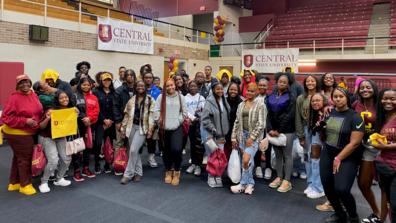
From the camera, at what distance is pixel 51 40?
30.1 feet

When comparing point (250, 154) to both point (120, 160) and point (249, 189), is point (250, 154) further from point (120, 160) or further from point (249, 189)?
point (120, 160)

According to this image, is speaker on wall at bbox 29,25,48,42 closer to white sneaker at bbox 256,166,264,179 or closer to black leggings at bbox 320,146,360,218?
white sneaker at bbox 256,166,264,179

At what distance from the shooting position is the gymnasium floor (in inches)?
131

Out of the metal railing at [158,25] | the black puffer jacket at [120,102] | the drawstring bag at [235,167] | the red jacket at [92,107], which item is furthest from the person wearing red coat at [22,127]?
the metal railing at [158,25]

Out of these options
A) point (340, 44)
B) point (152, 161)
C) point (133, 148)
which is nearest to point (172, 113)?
point (133, 148)

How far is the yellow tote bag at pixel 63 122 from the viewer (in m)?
4.02

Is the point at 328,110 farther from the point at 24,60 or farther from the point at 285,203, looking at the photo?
the point at 24,60

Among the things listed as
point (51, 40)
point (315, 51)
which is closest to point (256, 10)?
point (315, 51)

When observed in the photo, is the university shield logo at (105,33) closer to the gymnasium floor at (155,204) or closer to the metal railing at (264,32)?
the gymnasium floor at (155,204)

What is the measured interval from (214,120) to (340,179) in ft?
6.03

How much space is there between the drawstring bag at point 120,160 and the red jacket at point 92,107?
580 mm

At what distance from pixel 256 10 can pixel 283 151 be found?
16111 mm

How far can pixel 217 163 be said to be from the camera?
167 inches

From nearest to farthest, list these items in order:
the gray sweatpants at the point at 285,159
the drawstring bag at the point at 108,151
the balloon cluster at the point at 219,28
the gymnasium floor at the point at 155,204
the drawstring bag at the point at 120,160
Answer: the gymnasium floor at the point at 155,204, the gray sweatpants at the point at 285,159, the drawstring bag at the point at 120,160, the drawstring bag at the point at 108,151, the balloon cluster at the point at 219,28
